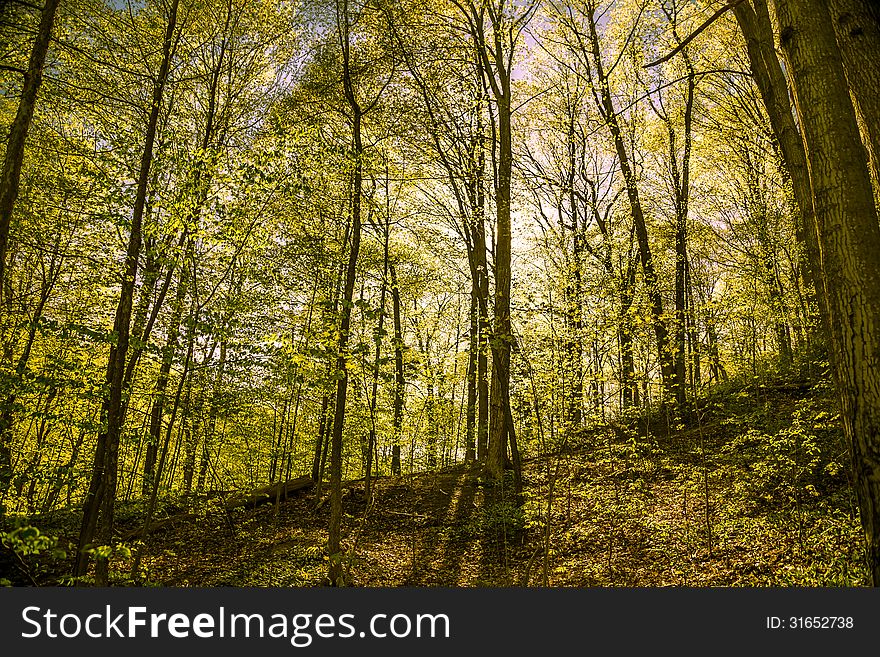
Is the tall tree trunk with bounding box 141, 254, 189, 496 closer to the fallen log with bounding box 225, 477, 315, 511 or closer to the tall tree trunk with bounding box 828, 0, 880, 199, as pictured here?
the fallen log with bounding box 225, 477, 315, 511

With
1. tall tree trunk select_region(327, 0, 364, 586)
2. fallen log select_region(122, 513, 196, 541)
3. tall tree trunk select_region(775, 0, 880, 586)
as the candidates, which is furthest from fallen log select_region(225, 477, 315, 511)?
tall tree trunk select_region(775, 0, 880, 586)

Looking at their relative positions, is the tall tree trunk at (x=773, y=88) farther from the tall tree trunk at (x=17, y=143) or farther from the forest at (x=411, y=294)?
the tall tree trunk at (x=17, y=143)

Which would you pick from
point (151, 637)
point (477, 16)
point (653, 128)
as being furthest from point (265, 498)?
point (653, 128)

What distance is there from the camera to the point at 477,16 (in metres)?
10.8

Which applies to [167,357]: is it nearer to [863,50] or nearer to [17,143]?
[17,143]

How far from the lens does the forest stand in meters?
4.55

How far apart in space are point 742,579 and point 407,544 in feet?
18.5

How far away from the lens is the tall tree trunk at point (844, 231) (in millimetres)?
2916

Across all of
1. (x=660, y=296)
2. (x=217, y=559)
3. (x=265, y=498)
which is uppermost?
(x=660, y=296)

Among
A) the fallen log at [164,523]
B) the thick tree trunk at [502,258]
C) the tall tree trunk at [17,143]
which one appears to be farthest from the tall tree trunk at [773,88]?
the fallen log at [164,523]

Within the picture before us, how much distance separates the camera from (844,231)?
122 inches

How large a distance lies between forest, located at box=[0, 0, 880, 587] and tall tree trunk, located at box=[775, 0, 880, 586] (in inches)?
0.8

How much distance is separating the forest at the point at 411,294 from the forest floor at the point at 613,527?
6 centimetres

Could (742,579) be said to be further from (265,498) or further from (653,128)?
(653,128)
